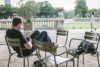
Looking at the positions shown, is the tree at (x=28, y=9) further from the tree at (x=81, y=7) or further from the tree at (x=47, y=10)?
the tree at (x=47, y=10)

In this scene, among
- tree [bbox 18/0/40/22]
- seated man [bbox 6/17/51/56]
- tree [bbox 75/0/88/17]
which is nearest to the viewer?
seated man [bbox 6/17/51/56]

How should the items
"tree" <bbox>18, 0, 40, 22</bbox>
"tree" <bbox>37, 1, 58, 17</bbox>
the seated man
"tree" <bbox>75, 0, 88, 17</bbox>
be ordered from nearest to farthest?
the seated man → "tree" <bbox>18, 0, 40, 22</bbox> → "tree" <bbox>75, 0, 88, 17</bbox> → "tree" <bbox>37, 1, 58, 17</bbox>

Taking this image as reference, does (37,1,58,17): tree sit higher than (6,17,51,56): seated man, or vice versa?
(37,1,58,17): tree

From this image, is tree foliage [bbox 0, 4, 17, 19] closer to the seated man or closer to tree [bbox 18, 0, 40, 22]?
tree [bbox 18, 0, 40, 22]

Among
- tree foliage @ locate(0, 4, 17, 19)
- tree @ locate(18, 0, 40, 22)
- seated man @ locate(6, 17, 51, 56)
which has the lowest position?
seated man @ locate(6, 17, 51, 56)

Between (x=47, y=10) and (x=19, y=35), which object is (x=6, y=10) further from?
(x=19, y=35)

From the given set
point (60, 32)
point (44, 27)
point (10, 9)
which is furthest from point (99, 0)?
point (60, 32)

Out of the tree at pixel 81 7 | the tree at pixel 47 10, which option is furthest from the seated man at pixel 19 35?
the tree at pixel 47 10

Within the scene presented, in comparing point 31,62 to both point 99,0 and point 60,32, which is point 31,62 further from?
point 99,0

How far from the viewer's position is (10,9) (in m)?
57.5

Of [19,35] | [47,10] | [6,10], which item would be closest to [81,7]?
[47,10]

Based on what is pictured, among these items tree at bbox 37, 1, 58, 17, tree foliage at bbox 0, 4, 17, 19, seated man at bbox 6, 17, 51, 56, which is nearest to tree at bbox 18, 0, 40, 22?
seated man at bbox 6, 17, 51, 56

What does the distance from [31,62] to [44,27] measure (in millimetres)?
8302

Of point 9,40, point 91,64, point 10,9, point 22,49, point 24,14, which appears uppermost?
point 10,9
